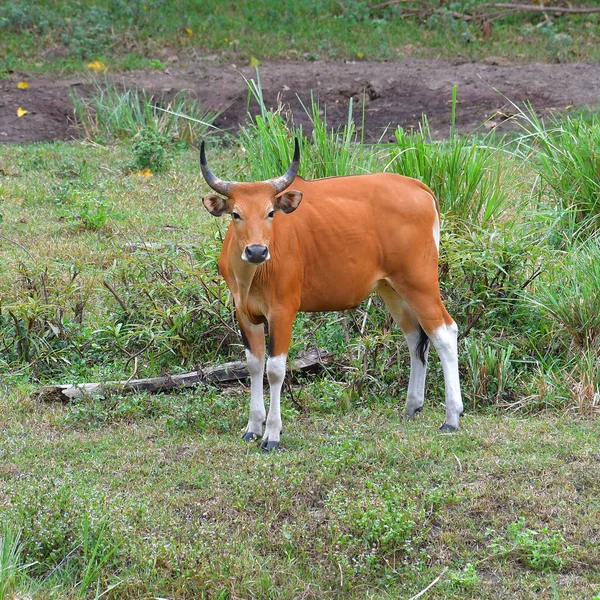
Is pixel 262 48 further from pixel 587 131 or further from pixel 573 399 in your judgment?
pixel 573 399

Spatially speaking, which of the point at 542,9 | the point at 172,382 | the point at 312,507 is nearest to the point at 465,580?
the point at 312,507

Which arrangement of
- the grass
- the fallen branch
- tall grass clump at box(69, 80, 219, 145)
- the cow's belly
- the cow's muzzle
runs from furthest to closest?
the fallen branch < tall grass clump at box(69, 80, 219, 145) < the cow's belly < the cow's muzzle < the grass

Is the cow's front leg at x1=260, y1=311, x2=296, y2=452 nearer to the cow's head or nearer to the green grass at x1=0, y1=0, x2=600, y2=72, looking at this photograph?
the cow's head

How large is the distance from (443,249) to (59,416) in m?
2.79

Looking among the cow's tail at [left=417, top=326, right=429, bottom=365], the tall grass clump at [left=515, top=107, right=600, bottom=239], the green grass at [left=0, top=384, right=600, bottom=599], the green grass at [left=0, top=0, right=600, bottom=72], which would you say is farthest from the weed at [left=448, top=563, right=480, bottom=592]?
the green grass at [left=0, top=0, right=600, bottom=72]

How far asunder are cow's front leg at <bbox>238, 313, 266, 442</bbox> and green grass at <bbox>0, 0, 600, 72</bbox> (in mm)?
9493

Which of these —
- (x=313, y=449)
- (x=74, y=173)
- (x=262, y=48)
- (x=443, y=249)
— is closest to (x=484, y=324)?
(x=443, y=249)

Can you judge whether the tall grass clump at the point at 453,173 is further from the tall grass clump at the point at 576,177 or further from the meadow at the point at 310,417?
the tall grass clump at the point at 576,177

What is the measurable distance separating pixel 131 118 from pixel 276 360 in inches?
267

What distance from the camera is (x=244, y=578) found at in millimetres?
4359

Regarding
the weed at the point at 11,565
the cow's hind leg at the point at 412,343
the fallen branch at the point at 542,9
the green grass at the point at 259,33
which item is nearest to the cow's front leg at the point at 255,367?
the cow's hind leg at the point at 412,343

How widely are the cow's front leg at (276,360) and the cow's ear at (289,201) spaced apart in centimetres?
55

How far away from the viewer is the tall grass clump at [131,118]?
37.3ft

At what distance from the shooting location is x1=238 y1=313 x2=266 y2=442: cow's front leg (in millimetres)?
5523
